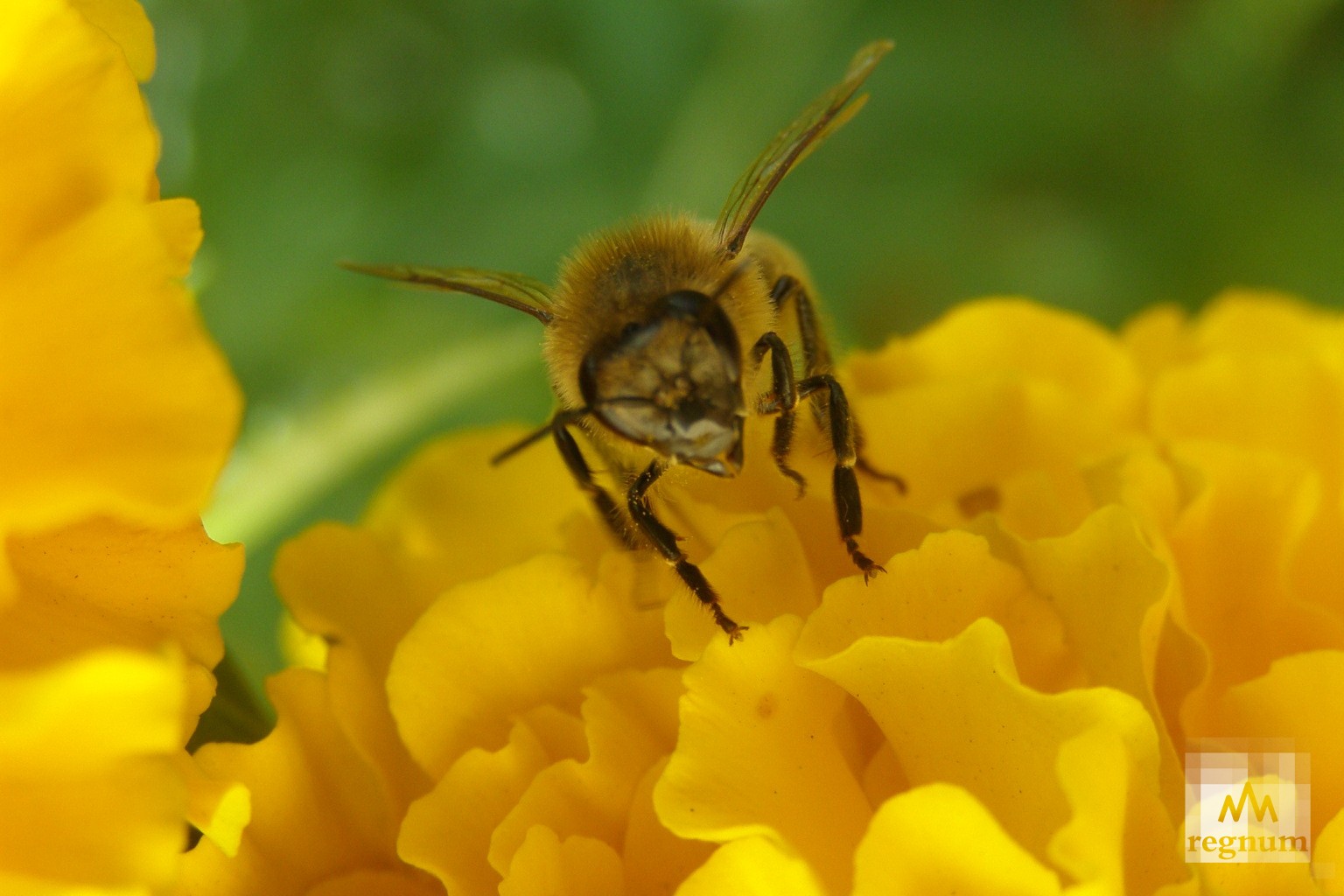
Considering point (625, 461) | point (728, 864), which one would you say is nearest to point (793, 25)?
point (625, 461)

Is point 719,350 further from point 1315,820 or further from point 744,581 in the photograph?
point 1315,820

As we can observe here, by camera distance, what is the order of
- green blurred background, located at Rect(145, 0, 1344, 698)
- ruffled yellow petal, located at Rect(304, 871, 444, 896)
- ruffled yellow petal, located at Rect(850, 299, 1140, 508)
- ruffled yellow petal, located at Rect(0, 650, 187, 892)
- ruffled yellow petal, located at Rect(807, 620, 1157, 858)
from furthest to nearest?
green blurred background, located at Rect(145, 0, 1344, 698) < ruffled yellow petal, located at Rect(850, 299, 1140, 508) < ruffled yellow petal, located at Rect(304, 871, 444, 896) < ruffled yellow petal, located at Rect(807, 620, 1157, 858) < ruffled yellow petal, located at Rect(0, 650, 187, 892)

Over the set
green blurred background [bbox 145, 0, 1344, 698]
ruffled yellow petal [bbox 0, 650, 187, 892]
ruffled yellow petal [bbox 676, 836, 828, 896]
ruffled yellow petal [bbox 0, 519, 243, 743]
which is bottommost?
ruffled yellow petal [bbox 0, 650, 187, 892]

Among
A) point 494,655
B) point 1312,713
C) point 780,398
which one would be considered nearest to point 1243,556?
point 1312,713

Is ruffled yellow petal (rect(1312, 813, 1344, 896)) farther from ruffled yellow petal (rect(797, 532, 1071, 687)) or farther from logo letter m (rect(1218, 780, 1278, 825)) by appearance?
ruffled yellow petal (rect(797, 532, 1071, 687))

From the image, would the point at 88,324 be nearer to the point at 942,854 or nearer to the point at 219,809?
the point at 219,809

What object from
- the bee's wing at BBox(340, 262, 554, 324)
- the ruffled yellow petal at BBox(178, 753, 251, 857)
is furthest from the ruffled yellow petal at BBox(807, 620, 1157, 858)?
the bee's wing at BBox(340, 262, 554, 324)
